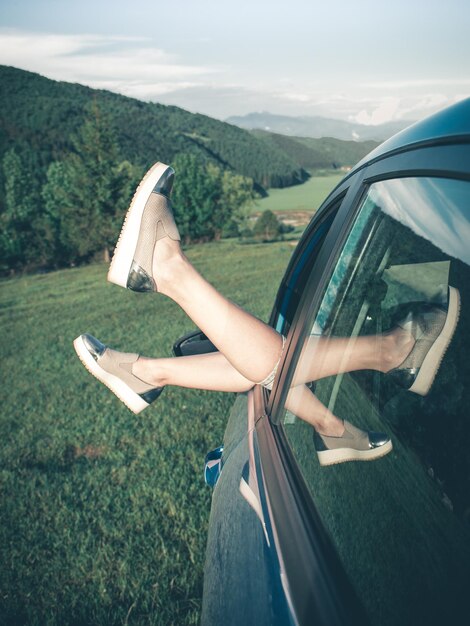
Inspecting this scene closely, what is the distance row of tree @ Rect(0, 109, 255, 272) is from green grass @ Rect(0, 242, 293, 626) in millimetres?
30566

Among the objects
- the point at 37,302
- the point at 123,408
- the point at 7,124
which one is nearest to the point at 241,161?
the point at 7,124

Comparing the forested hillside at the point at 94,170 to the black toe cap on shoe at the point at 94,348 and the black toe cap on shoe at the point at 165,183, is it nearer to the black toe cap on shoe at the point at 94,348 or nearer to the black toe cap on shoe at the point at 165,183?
the black toe cap on shoe at the point at 165,183

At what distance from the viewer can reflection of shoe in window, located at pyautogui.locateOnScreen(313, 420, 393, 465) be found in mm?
904

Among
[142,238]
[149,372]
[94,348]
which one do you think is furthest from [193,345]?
[142,238]

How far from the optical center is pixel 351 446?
0.98 meters

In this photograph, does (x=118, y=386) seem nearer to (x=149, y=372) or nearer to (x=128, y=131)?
(x=149, y=372)

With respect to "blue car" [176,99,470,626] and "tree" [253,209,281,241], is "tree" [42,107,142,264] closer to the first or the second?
"tree" [253,209,281,241]

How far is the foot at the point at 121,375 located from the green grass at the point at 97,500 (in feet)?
2.68

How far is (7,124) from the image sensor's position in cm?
8075

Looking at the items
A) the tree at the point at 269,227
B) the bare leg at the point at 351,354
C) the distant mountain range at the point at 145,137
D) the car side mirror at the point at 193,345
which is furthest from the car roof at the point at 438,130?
the distant mountain range at the point at 145,137

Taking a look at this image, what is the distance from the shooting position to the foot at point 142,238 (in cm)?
188

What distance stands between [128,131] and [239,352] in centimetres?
10235

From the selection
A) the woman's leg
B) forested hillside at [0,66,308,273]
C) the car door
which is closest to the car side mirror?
the woman's leg

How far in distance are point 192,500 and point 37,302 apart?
560 inches
